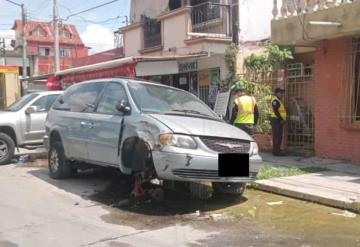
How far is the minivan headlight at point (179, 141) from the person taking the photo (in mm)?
7043

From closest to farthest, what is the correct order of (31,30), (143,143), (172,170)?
(172,170) → (143,143) → (31,30)

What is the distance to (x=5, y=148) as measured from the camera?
1223 centimetres

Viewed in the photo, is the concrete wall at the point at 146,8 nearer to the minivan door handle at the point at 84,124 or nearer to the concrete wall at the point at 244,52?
the concrete wall at the point at 244,52

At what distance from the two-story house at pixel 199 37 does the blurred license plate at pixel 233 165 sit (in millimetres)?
7703

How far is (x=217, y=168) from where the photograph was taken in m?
7.12

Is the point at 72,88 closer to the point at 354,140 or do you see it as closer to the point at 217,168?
the point at 217,168

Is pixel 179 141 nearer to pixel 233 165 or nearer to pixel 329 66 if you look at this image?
pixel 233 165

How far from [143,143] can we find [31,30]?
7596cm

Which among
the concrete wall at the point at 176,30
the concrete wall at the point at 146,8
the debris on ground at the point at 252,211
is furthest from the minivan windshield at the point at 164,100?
the concrete wall at the point at 146,8

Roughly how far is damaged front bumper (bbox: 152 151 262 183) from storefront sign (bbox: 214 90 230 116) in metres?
7.08

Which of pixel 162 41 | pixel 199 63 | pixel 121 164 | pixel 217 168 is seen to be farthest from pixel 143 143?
pixel 162 41

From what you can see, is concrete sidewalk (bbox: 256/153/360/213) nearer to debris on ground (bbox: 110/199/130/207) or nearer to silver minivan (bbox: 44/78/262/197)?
silver minivan (bbox: 44/78/262/197)

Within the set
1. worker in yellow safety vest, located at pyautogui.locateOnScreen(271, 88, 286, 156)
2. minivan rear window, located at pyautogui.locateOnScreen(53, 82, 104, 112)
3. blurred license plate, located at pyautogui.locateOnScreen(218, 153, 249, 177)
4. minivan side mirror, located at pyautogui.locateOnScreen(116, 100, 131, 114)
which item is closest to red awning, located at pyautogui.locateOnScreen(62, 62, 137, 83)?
worker in yellow safety vest, located at pyautogui.locateOnScreen(271, 88, 286, 156)

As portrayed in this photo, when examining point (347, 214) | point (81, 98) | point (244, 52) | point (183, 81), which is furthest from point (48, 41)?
point (347, 214)
